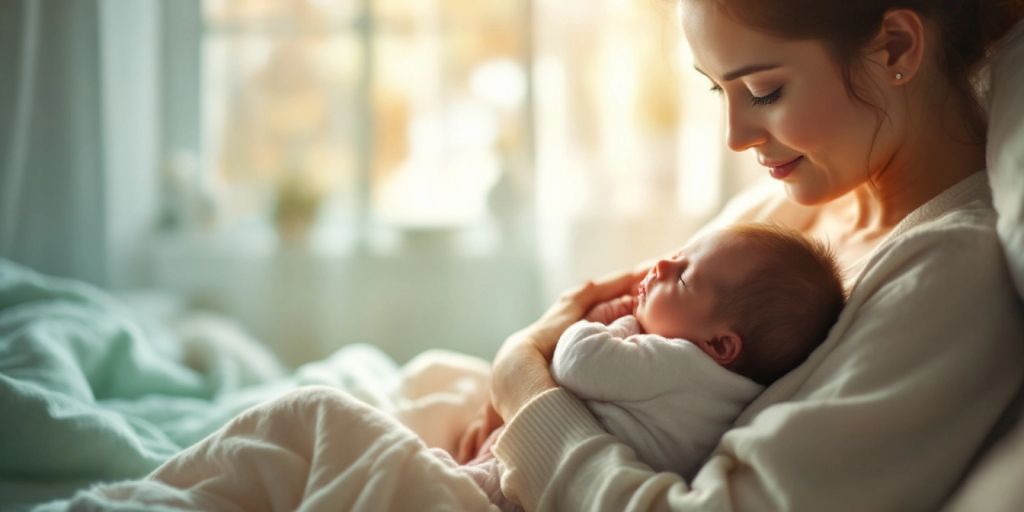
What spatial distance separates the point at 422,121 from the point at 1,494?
1.41 meters

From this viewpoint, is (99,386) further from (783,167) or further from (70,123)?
(783,167)

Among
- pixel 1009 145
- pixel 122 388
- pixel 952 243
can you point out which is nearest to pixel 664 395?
pixel 952 243

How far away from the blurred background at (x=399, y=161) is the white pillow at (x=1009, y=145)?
46.0 inches

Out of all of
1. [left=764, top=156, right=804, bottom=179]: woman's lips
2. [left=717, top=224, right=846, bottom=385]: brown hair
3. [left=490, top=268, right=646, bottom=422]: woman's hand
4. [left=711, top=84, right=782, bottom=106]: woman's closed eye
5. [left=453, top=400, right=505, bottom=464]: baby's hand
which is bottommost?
[left=453, top=400, right=505, bottom=464]: baby's hand

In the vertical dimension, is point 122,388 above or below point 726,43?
below

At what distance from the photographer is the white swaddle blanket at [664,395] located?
110 centimetres

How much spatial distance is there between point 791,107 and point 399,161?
4.40ft

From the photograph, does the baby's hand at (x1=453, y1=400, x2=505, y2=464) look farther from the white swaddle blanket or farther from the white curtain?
the white curtain

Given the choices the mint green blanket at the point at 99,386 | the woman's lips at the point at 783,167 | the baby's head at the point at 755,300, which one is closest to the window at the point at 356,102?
the mint green blanket at the point at 99,386

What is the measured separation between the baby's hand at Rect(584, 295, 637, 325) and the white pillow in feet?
1.60

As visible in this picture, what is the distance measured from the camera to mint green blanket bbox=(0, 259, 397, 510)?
3.94 feet

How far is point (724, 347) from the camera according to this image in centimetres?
116

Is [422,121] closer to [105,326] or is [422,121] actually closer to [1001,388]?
[105,326]

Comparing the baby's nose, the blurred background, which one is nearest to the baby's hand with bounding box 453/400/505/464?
the baby's nose
